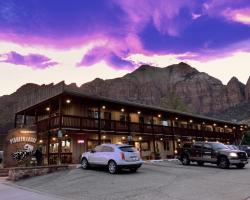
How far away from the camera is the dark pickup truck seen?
21661 mm

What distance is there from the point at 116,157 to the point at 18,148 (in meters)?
8.29

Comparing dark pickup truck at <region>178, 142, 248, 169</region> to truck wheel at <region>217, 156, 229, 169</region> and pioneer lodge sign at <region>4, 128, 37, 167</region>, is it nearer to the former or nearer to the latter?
truck wheel at <region>217, 156, 229, 169</region>

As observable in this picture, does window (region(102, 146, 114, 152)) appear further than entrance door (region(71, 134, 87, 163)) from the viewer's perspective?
No

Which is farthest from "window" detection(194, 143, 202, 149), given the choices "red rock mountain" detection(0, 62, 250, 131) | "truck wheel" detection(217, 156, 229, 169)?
"red rock mountain" detection(0, 62, 250, 131)

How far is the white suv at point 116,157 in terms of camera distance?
58.8ft

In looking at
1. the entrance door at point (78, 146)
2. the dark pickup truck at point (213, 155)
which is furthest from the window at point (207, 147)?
the entrance door at point (78, 146)

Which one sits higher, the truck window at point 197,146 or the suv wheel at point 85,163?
the truck window at point 197,146

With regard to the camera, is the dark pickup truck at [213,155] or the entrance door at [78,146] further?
the entrance door at [78,146]

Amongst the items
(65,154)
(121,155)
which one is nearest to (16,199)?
(121,155)

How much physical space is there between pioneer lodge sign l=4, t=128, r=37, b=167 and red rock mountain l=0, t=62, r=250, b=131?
349ft

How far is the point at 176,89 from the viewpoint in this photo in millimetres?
162625

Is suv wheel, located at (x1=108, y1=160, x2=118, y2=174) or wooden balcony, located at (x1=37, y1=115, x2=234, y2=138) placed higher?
wooden balcony, located at (x1=37, y1=115, x2=234, y2=138)

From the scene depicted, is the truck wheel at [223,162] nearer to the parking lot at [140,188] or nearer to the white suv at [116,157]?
the white suv at [116,157]

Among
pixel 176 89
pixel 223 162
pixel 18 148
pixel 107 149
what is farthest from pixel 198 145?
pixel 176 89
